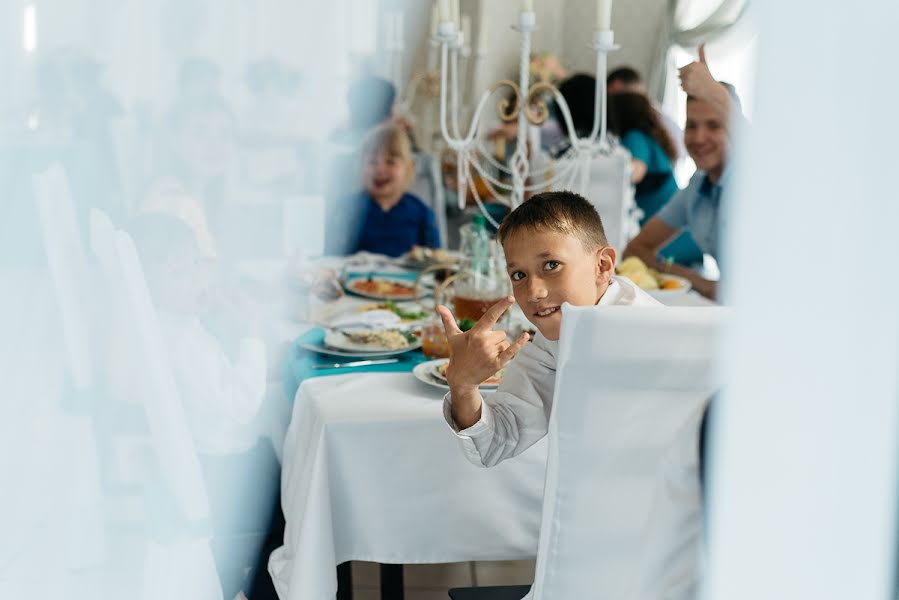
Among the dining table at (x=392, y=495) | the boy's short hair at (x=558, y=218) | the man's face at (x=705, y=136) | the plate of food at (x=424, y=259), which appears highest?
the man's face at (x=705, y=136)

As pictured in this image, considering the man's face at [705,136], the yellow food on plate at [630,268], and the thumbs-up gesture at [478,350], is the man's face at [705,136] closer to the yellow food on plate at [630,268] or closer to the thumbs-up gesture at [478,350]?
the yellow food on plate at [630,268]

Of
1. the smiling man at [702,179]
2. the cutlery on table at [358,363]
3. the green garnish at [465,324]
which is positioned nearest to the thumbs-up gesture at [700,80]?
the smiling man at [702,179]

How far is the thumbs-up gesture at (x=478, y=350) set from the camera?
3.31 feet

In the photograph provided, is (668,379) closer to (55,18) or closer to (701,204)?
(701,204)

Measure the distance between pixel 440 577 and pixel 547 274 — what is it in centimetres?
96

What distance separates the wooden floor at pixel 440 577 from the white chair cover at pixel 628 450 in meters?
0.96

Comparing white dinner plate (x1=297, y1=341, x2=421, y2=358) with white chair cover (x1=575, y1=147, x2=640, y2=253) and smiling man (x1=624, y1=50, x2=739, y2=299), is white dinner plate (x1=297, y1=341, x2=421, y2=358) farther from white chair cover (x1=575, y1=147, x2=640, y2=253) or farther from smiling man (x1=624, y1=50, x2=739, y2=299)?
white chair cover (x1=575, y1=147, x2=640, y2=253)

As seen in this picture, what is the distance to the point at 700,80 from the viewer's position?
174cm

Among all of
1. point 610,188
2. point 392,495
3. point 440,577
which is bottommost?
point 440,577

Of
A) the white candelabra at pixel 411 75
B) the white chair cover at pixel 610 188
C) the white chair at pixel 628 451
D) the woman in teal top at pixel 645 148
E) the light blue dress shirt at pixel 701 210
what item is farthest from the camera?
the white candelabra at pixel 411 75

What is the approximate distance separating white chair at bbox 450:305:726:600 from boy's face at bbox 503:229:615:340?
0.85 feet

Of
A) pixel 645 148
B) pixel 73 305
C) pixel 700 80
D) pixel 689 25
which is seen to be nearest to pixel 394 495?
pixel 73 305

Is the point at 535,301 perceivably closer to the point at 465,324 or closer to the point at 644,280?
the point at 465,324

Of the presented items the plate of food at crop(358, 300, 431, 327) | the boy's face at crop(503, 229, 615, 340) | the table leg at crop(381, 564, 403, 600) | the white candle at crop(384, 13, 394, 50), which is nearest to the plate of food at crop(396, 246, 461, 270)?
the plate of food at crop(358, 300, 431, 327)
